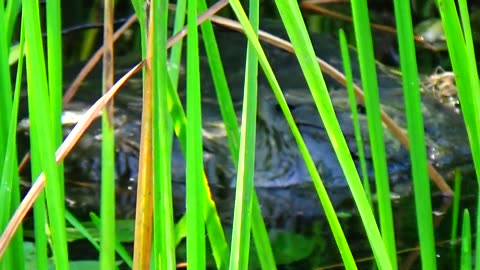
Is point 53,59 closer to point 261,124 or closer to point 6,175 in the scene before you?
point 6,175

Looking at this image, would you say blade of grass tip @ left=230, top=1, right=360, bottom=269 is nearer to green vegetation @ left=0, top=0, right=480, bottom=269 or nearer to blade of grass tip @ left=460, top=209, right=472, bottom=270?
green vegetation @ left=0, top=0, right=480, bottom=269

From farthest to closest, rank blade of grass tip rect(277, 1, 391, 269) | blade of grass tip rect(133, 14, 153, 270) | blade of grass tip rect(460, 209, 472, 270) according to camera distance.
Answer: blade of grass tip rect(460, 209, 472, 270), blade of grass tip rect(133, 14, 153, 270), blade of grass tip rect(277, 1, 391, 269)

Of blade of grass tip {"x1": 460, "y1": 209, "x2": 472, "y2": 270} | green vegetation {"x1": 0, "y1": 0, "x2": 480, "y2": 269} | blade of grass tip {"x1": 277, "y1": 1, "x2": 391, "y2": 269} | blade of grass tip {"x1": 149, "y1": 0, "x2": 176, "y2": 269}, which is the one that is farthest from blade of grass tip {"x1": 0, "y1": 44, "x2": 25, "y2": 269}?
blade of grass tip {"x1": 460, "y1": 209, "x2": 472, "y2": 270}

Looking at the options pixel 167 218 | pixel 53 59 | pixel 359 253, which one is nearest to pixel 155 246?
pixel 167 218

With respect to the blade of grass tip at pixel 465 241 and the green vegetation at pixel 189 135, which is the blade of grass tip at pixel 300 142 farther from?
the blade of grass tip at pixel 465 241

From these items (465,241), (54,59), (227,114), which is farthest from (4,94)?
(465,241)

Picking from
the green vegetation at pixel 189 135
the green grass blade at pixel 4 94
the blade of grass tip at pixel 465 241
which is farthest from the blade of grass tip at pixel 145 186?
the blade of grass tip at pixel 465 241
